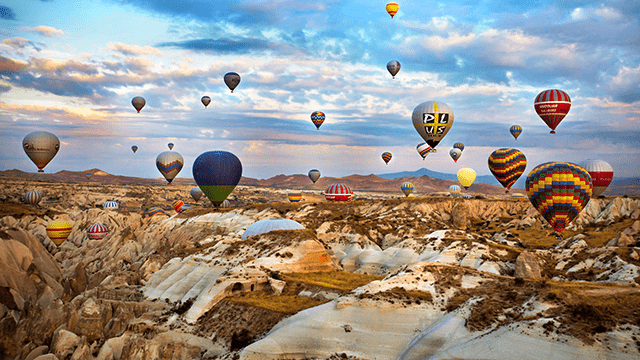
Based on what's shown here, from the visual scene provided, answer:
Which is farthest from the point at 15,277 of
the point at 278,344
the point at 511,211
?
the point at 511,211

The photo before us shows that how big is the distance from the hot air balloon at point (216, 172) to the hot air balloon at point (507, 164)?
164 ft

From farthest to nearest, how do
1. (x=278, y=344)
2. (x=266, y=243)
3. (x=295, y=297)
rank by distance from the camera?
(x=266, y=243)
(x=295, y=297)
(x=278, y=344)

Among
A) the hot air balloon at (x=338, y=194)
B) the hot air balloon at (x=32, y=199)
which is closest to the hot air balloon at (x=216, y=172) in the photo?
the hot air balloon at (x=338, y=194)

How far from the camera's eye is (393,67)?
101 meters

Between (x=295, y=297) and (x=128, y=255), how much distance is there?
62.8 metres

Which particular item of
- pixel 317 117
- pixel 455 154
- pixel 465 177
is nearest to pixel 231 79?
pixel 317 117

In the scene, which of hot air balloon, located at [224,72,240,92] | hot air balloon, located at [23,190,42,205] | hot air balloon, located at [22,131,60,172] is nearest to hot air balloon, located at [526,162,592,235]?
hot air balloon, located at [224,72,240,92]

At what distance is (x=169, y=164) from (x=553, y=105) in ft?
306

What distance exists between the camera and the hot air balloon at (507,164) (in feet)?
288

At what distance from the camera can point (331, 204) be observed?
347ft

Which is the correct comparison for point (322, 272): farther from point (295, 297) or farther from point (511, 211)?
point (511, 211)

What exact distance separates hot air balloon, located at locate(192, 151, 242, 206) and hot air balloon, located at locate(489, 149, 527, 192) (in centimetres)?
5004

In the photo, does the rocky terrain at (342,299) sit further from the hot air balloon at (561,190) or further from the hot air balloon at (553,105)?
the hot air balloon at (553,105)

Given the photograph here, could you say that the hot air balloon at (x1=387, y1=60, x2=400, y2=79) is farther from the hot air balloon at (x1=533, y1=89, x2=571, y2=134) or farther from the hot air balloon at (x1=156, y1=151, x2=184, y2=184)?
the hot air balloon at (x1=156, y1=151, x2=184, y2=184)
